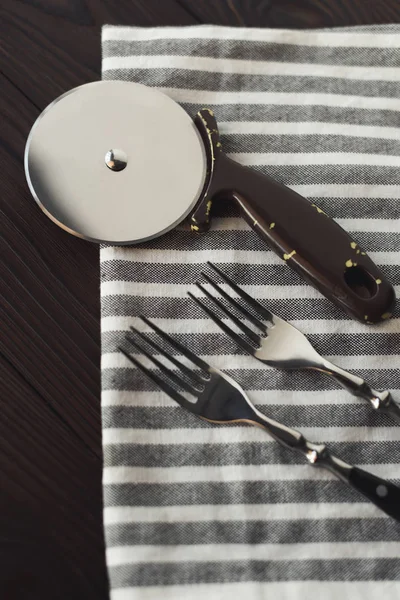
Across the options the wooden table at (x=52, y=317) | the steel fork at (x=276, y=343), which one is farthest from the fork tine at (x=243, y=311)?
the wooden table at (x=52, y=317)

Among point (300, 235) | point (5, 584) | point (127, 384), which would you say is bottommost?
point (5, 584)

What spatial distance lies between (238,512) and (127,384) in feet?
0.41

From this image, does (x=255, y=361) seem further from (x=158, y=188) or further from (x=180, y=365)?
(x=158, y=188)

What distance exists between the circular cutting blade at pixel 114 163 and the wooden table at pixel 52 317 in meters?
0.03

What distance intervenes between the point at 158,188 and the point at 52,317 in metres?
0.14

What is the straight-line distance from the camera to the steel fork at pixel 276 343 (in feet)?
1.70

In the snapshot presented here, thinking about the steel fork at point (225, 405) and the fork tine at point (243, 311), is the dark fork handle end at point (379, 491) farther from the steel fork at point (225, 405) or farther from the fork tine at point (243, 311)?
the fork tine at point (243, 311)

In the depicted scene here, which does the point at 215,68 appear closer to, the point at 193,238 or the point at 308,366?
the point at 193,238

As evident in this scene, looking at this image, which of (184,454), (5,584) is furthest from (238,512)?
(5,584)

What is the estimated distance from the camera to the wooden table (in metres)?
A: 0.49

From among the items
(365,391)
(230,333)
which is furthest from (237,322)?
(365,391)

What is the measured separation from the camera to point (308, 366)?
0.53 meters

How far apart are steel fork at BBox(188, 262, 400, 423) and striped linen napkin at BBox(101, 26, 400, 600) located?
0.01 metres

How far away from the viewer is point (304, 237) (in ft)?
1.78
